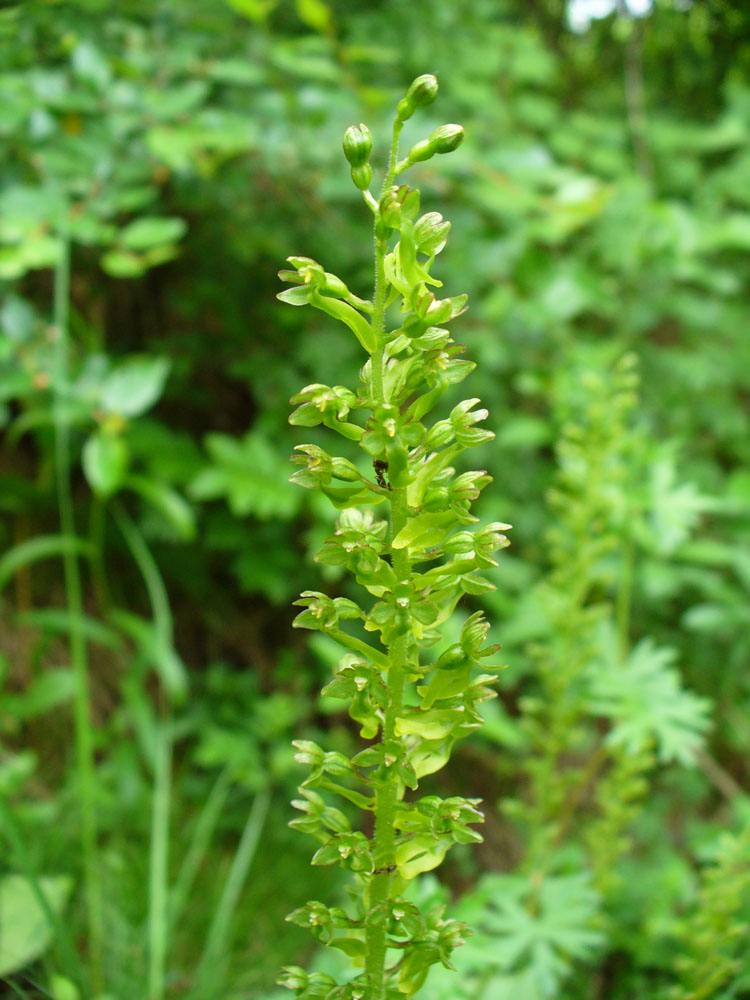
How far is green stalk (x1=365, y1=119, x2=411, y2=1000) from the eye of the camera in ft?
2.54

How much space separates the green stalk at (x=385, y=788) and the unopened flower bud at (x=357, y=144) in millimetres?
136

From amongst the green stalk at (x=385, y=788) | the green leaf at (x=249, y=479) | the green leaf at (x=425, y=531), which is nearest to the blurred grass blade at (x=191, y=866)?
the green leaf at (x=249, y=479)

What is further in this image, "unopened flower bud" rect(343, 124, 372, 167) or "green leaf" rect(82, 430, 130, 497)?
"green leaf" rect(82, 430, 130, 497)

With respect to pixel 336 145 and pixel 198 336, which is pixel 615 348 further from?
pixel 198 336

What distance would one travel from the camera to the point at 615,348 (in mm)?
2297

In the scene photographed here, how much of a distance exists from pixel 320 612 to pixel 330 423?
0.20m

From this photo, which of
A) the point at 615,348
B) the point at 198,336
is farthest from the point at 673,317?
the point at 198,336

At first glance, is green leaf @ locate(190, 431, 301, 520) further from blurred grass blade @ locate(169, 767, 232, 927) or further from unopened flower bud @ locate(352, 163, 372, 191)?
unopened flower bud @ locate(352, 163, 372, 191)

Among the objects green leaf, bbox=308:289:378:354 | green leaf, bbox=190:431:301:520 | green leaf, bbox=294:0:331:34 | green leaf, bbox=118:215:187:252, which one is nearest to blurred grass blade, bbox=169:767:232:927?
green leaf, bbox=190:431:301:520

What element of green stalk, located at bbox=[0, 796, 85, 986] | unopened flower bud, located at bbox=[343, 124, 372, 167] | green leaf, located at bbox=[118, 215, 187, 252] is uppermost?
green leaf, located at bbox=[118, 215, 187, 252]

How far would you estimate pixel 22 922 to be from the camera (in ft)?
4.56

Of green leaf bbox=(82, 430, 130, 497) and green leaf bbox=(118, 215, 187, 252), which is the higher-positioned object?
green leaf bbox=(118, 215, 187, 252)

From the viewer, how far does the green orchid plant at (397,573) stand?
2.49ft

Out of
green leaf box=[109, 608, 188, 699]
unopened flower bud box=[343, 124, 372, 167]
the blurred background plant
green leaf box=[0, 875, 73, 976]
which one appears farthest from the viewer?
green leaf box=[109, 608, 188, 699]
